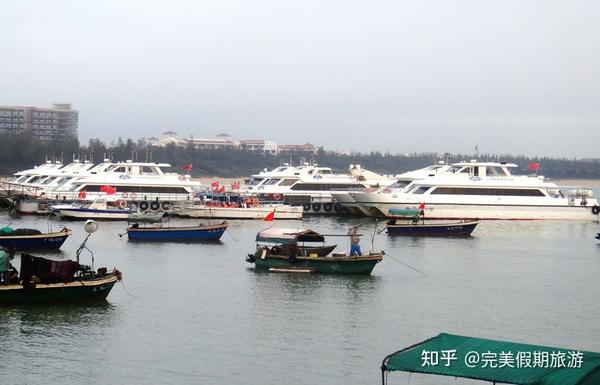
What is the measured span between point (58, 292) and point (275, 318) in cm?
592

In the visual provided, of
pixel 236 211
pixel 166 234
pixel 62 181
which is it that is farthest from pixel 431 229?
pixel 62 181

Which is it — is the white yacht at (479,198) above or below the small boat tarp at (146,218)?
above

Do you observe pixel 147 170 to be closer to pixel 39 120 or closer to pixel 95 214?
pixel 95 214

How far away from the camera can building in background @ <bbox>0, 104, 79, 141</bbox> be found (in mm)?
176875

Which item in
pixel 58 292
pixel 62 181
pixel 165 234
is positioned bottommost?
pixel 58 292

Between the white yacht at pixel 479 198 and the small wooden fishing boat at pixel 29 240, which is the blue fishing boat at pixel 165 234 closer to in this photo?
the small wooden fishing boat at pixel 29 240

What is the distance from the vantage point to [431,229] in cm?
4934

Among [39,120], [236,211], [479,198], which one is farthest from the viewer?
[39,120]

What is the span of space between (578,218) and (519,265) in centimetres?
2783

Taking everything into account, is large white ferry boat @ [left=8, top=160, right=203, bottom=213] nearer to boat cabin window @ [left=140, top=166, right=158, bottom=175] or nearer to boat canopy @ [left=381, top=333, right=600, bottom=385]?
boat cabin window @ [left=140, top=166, right=158, bottom=175]

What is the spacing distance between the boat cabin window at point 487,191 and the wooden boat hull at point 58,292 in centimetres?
3900

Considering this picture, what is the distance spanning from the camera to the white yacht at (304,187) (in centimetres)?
6838

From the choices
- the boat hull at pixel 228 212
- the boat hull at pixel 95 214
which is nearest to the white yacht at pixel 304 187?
the boat hull at pixel 228 212

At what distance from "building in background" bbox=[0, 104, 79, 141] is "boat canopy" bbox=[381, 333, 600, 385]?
166 meters
